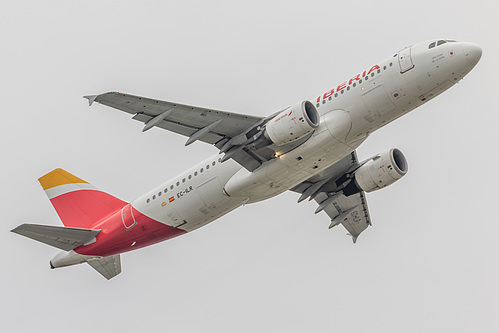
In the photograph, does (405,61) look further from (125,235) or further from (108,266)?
(108,266)

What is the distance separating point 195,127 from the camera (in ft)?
123

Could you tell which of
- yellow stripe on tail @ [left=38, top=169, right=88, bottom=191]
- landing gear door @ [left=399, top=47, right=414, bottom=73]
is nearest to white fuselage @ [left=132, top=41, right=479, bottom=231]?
landing gear door @ [left=399, top=47, right=414, bottom=73]

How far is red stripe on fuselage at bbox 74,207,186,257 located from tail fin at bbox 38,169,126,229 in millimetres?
1611

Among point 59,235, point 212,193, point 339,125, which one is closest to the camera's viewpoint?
point 339,125

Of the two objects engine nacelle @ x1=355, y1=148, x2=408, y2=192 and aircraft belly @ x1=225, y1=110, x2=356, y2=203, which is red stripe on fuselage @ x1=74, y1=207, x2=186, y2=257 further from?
engine nacelle @ x1=355, y1=148, x2=408, y2=192

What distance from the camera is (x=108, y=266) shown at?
44688 mm

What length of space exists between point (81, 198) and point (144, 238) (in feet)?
18.7

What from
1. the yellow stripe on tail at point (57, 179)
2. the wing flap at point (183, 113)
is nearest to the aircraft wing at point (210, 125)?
the wing flap at point (183, 113)

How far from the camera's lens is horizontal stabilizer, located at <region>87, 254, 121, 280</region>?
1750 inches

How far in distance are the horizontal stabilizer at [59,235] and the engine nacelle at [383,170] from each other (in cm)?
1502

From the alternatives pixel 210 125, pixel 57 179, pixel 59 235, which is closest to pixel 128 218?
pixel 59 235

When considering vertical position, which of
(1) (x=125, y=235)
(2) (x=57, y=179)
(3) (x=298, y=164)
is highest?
(2) (x=57, y=179)

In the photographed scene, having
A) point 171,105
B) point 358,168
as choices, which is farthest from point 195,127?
point 358,168

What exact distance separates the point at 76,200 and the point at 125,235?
5108 mm
